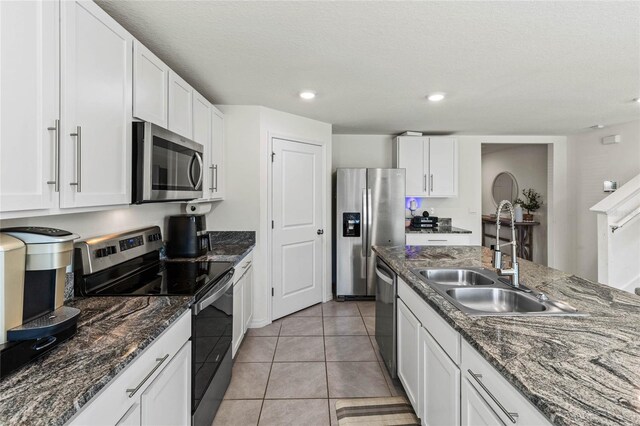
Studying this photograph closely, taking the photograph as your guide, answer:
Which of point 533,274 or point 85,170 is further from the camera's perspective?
point 533,274

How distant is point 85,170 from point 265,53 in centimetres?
136

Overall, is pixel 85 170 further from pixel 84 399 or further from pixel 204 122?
pixel 204 122

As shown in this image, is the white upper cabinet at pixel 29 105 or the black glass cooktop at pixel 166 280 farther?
the black glass cooktop at pixel 166 280

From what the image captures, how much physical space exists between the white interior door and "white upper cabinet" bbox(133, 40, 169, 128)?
1581mm

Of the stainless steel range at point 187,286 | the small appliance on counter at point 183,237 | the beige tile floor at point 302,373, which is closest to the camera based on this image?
the stainless steel range at point 187,286

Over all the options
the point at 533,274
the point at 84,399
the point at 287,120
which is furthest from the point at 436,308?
→ the point at 287,120

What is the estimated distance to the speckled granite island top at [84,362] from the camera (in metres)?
0.74

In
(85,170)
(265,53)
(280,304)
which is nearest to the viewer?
(85,170)

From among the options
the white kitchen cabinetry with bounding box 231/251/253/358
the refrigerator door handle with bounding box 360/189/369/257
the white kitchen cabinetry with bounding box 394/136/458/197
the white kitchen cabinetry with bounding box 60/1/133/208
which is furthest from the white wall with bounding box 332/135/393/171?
the white kitchen cabinetry with bounding box 60/1/133/208

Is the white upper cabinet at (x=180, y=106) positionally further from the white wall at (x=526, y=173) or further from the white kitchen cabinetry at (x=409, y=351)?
the white wall at (x=526, y=173)

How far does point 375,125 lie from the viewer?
13.8 feet

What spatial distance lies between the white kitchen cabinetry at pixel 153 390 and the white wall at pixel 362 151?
147 inches

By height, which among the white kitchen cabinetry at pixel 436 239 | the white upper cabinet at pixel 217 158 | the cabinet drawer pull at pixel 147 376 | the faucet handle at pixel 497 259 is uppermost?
the white upper cabinet at pixel 217 158

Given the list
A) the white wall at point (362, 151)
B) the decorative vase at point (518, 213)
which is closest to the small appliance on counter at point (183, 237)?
the white wall at point (362, 151)
